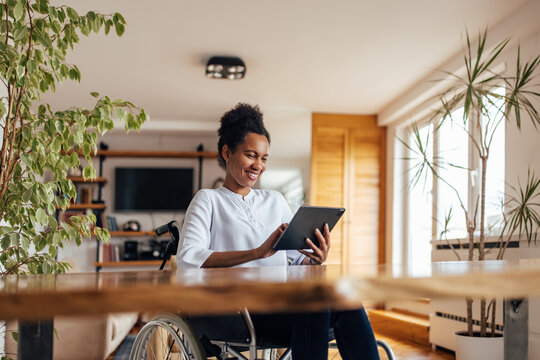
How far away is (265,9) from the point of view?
3.58m

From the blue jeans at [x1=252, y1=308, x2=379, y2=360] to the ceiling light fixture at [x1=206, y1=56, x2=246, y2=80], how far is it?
135 inches

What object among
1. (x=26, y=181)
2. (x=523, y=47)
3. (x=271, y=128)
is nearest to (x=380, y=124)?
(x=271, y=128)

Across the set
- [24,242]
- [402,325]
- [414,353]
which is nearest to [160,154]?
[402,325]

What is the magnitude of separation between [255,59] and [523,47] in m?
2.12

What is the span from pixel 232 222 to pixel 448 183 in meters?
2.49

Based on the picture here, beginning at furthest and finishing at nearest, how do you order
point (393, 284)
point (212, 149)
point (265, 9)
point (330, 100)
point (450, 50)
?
1. point (212, 149)
2. point (330, 100)
3. point (450, 50)
4. point (265, 9)
5. point (393, 284)

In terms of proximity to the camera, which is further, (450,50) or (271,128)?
(271,128)

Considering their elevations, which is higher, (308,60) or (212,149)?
(308,60)

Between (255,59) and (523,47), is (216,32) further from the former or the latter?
(523,47)

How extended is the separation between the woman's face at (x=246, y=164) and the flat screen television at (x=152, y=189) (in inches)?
226

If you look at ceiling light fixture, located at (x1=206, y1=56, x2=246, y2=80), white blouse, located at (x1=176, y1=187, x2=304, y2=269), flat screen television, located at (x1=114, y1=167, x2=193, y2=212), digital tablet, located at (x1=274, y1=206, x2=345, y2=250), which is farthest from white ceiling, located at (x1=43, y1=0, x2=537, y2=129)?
digital tablet, located at (x1=274, y1=206, x2=345, y2=250)

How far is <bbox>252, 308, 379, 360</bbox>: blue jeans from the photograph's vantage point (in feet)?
3.92

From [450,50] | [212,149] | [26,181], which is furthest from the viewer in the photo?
[212,149]

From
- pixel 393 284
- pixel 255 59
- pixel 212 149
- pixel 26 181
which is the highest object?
pixel 255 59
